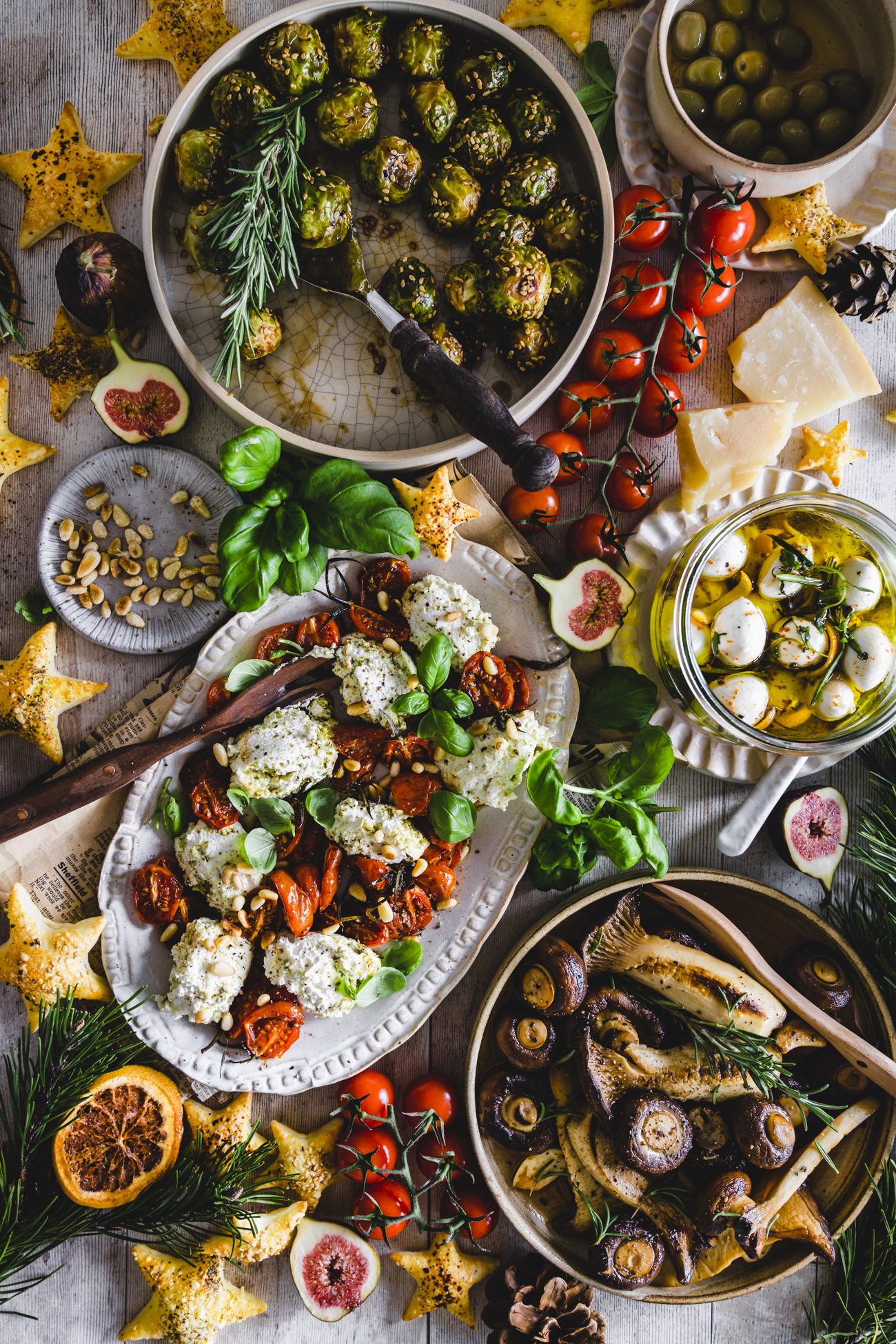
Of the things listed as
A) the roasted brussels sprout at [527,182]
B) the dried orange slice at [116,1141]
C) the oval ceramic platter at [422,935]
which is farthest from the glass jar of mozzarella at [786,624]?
the dried orange slice at [116,1141]

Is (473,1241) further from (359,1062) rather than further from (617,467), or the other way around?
(617,467)

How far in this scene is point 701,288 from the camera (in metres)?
1.72

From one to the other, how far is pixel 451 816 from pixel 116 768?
0.60m

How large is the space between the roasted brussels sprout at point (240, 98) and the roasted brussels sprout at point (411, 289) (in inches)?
13.4

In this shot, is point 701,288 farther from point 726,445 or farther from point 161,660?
point 161,660

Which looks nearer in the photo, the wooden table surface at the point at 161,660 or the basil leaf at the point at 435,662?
the basil leaf at the point at 435,662

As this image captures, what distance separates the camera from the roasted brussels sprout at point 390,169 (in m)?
1.57

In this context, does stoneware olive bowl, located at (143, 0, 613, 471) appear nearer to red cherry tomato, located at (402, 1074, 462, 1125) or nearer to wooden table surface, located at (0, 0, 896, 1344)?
wooden table surface, located at (0, 0, 896, 1344)

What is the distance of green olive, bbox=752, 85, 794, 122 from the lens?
1.67m

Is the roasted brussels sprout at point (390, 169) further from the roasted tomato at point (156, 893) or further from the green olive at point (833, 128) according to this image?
the roasted tomato at point (156, 893)

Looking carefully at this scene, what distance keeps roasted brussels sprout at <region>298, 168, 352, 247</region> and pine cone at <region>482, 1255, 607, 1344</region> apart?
1.92m

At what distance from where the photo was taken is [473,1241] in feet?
5.94

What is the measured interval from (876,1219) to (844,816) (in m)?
0.80

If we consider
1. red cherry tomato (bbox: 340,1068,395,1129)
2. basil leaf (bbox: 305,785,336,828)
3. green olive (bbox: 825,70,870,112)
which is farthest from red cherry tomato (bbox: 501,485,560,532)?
red cherry tomato (bbox: 340,1068,395,1129)
